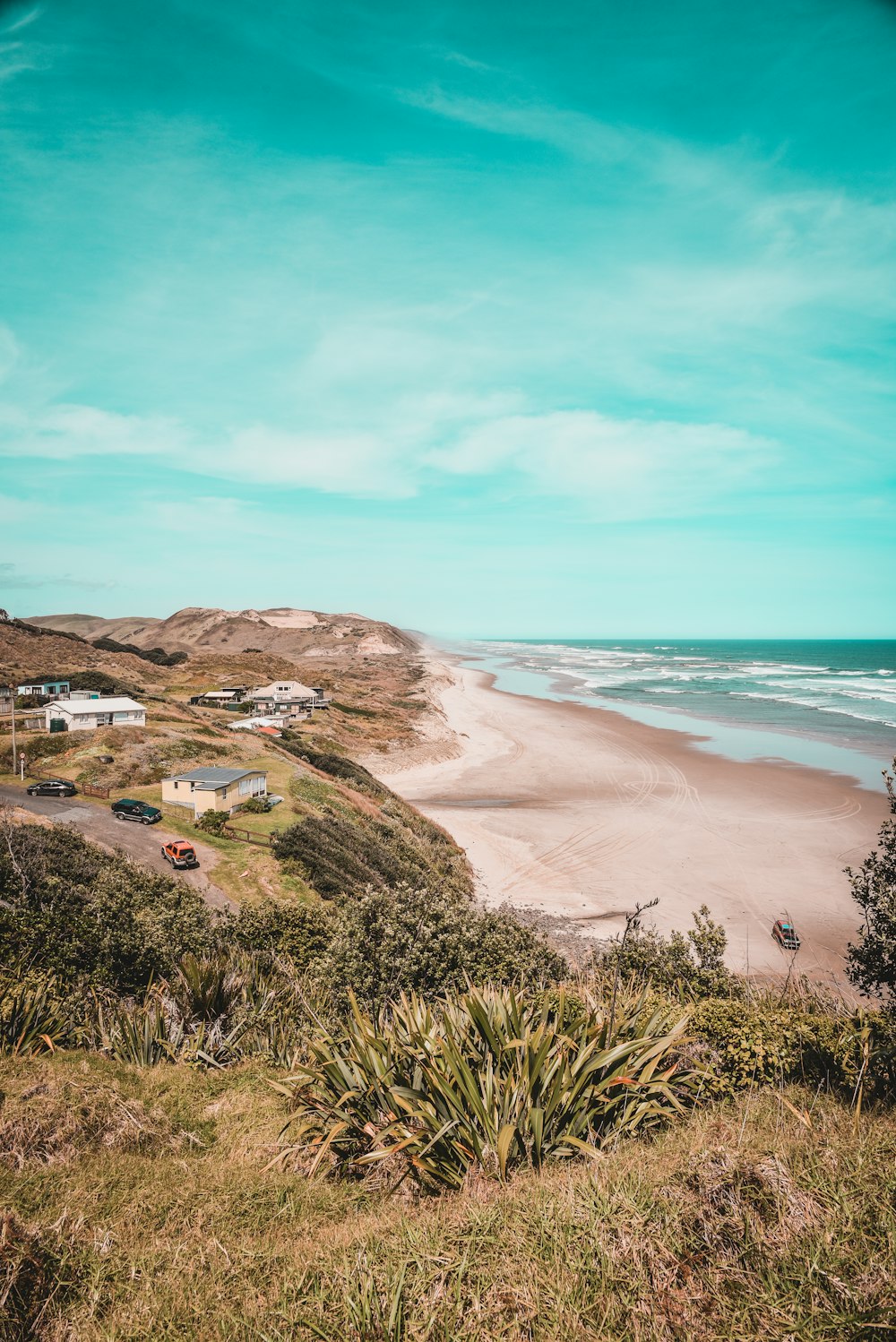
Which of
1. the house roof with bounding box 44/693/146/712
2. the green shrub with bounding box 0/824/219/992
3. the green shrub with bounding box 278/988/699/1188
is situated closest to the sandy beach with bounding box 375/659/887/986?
the green shrub with bounding box 278/988/699/1188

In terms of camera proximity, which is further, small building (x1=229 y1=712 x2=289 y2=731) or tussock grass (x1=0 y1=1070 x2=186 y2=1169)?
small building (x1=229 y1=712 x2=289 y2=731)

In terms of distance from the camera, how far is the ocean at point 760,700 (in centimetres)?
4647

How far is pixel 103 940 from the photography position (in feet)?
28.3

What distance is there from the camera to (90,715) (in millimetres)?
34531

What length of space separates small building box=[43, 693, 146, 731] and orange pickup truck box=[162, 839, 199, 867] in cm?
1780

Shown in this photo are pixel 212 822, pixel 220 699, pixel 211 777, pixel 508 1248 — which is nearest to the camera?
pixel 508 1248

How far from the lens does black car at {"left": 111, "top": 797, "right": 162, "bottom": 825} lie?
72.7ft

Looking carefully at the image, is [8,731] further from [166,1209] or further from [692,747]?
[692,747]

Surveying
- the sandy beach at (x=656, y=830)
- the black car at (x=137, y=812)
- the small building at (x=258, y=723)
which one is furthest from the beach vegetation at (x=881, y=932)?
the small building at (x=258, y=723)

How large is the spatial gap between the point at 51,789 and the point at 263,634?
142 meters

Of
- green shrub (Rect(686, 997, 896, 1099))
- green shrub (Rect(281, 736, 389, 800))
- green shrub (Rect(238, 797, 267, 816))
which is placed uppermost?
green shrub (Rect(686, 997, 896, 1099))

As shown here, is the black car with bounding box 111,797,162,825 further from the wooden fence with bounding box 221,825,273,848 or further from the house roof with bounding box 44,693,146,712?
the house roof with bounding box 44,693,146,712

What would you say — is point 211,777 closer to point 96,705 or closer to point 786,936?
point 96,705

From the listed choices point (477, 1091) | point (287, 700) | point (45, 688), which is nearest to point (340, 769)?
point (287, 700)
